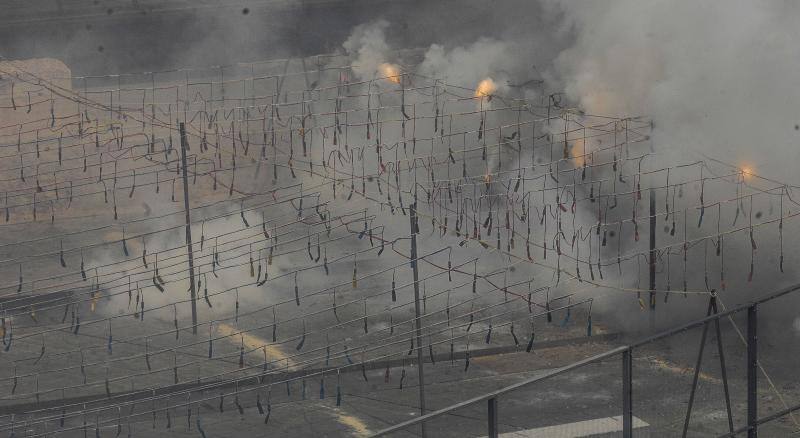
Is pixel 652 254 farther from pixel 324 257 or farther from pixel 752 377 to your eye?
pixel 752 377

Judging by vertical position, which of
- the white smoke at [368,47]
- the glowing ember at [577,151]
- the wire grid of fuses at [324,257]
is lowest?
the wire grid of fuses at [324,257]

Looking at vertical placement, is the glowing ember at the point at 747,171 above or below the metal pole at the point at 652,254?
above

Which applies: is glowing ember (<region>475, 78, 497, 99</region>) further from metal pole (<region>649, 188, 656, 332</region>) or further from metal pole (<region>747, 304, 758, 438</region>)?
metal pole (<region>747, 304, 758, 438</region>)

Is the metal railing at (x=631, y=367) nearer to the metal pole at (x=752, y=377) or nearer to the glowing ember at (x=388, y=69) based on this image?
the metal pole at (x=752, y=377)

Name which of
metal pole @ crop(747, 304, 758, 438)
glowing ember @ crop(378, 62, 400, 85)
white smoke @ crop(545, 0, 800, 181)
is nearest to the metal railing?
metal pole @ crop(747, 304, 758, 438)

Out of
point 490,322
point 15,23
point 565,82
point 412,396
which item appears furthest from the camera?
point 15,23

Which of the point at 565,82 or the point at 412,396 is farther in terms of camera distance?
the point at 565,82

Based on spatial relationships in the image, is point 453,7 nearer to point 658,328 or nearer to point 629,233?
point 629,233

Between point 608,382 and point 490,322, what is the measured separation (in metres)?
1.96

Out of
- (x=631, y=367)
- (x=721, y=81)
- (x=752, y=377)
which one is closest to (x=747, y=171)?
(x=721, y=81)

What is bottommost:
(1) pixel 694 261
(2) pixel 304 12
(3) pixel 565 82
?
(1) pixel 694 261

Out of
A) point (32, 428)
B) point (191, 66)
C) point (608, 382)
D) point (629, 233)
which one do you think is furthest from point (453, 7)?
point (32, 428)

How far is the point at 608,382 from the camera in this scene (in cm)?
1359

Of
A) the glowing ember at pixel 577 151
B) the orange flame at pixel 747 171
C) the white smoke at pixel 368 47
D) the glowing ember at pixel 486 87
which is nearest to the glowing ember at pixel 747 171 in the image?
the orange flame at pixel 747 171
